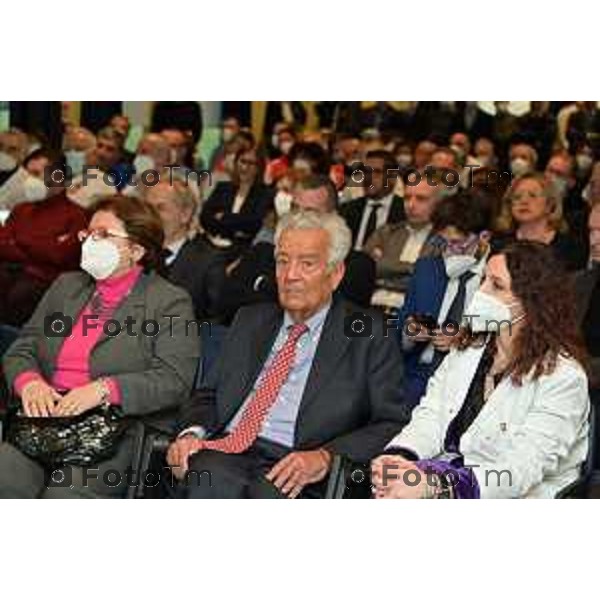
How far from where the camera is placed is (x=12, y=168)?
30.3 ft

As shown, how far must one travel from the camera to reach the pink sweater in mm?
4371

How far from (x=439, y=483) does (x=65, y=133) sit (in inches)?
320

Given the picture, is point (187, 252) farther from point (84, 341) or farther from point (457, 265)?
point (84, 341)

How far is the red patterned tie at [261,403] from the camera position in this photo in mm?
4090

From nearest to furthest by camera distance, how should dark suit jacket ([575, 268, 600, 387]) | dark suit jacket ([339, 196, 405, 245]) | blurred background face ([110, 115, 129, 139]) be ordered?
1. dark suit jacket ([575, 268, 600, 387])
2. dark suit jacket ([339, 196, 405, 245])
3. blurred background face ([110, 115, 129, 139])

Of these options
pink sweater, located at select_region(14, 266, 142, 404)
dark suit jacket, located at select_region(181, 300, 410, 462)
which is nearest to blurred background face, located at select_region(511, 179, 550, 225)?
dark suit jacket, located at select_region(181, 300, 410, 462)

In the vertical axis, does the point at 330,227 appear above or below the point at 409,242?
above

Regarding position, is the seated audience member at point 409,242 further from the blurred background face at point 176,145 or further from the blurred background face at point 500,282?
the blurred background face at point 176,145

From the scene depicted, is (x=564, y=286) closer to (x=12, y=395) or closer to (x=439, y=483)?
(x=439, y=483)

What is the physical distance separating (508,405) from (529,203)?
244 cm

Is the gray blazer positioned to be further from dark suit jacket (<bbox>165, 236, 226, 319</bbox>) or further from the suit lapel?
dark suit jacket (<bbox>165, 236, 226, 319</bbox>)

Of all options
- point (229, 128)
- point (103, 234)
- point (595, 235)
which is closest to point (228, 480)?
point (103, 234)

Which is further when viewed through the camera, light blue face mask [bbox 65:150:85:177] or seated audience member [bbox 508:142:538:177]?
light blue face mask [bbox 65:150:85:177]

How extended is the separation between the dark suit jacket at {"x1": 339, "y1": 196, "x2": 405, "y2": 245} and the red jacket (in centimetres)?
177
